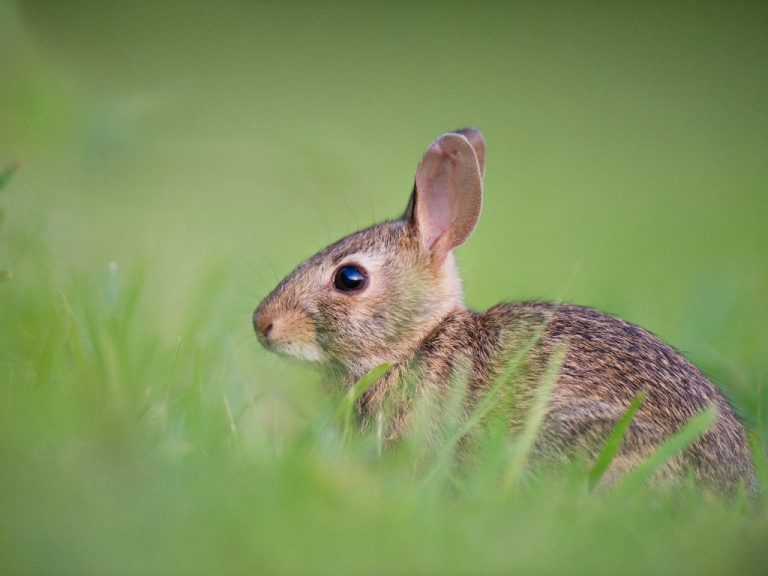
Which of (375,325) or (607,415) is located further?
(375,325)

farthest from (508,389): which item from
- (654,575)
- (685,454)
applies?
(654,575)

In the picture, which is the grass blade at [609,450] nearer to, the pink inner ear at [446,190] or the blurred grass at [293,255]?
the blurred grass at [293,255]

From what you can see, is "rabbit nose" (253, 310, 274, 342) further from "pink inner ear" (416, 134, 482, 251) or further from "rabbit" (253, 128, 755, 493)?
"pink inner ear" (416, 134, 482, 251)

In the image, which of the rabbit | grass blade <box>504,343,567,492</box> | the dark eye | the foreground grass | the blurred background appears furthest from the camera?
the blurred background

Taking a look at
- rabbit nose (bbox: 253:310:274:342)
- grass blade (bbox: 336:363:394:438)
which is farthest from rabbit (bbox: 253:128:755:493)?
grass blade (bbox: 336:363:394:438)

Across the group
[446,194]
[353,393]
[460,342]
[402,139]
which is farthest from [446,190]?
[402,139]

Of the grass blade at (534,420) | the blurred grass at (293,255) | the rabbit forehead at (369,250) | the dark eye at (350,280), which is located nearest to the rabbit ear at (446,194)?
the rabbit forehead at (369,250)

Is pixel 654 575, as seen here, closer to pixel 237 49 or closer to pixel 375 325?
pixel 375 325
